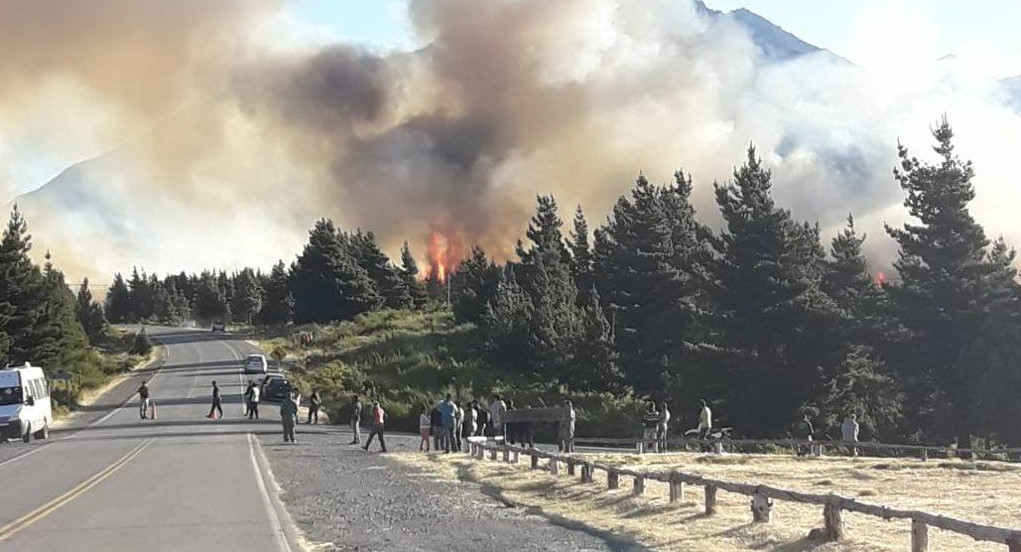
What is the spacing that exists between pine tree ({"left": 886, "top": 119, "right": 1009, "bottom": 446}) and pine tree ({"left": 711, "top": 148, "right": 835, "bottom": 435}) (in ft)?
15.7

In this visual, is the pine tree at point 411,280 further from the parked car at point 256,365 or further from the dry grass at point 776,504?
the dry grass at point 776,504

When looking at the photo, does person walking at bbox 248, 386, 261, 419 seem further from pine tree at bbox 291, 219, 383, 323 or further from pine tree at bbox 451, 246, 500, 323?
pine tree at bbox 291, 219, 383, 323

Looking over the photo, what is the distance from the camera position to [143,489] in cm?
2295

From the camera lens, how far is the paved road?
16.0 meters

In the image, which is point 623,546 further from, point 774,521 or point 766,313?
point 766,313

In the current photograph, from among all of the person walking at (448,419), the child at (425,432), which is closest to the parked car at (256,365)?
the child at (425,432)

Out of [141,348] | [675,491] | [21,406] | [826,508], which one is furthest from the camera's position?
[141,348]

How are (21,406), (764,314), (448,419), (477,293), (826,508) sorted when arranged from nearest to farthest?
(826,508) → (448,419) → (21,406) → (764,314) → (477,293)

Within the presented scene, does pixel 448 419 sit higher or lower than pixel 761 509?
higher

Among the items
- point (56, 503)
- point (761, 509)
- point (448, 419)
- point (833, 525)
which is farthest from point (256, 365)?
point (833, 525)

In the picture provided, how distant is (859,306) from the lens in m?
65.2

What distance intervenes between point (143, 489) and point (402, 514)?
676cm

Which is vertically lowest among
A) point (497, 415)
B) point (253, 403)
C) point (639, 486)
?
point (639, 486)

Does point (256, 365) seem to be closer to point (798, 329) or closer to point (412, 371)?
point (412, 371)
